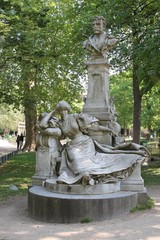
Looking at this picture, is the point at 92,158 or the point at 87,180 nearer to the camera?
the point at 87,180

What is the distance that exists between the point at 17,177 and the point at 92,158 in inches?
286

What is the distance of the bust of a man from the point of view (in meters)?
10.0

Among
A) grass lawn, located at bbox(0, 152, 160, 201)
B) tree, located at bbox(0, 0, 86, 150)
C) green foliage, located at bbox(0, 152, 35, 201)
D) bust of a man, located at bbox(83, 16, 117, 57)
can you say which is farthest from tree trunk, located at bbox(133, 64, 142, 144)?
bust of a man, located at bbox(83, 16, 117, 57)

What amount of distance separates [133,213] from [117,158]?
55.7 inches

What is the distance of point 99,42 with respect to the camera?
10078 millimetres

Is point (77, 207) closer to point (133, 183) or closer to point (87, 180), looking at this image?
point (87, 180)

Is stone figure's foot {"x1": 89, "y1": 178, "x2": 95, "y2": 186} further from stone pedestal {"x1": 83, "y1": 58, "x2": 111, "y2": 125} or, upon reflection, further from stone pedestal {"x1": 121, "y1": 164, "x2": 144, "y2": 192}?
stone pedestal {"x1": 83, "y1": 58, "x2": 111, "y2": 125}

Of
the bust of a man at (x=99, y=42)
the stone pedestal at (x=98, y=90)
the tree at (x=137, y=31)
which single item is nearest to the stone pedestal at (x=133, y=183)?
the stone pedestal at (x=98, y=90)

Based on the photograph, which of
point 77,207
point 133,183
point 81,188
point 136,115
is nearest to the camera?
point 77,207

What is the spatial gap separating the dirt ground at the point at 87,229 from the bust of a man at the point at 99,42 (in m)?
4.46

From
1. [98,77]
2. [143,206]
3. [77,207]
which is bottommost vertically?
[143,206]

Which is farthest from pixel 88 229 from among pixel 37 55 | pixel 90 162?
pixel 37 55

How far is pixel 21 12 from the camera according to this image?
1520 cm

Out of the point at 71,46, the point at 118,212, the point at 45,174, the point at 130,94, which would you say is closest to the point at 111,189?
the point at 118,212
